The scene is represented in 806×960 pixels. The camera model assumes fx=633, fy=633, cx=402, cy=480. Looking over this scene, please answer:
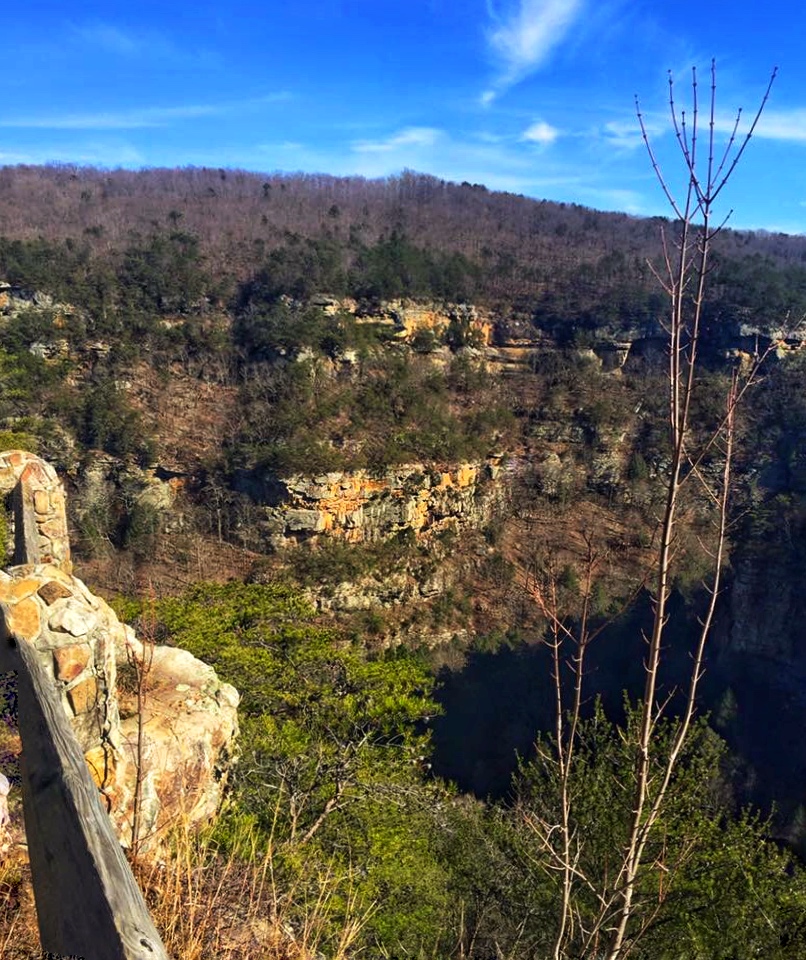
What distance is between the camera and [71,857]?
1.25 m

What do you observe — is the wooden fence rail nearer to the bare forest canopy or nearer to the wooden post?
the wooden post

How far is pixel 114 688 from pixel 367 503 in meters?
20.0

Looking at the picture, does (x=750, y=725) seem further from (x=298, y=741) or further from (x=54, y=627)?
(x=54, y=627)

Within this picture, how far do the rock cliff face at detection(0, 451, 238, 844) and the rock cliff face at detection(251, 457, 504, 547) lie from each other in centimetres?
1713

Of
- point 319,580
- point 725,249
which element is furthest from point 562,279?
point 319,580

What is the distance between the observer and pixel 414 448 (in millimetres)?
24812

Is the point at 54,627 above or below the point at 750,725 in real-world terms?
above

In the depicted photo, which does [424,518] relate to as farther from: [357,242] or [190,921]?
[190,921]

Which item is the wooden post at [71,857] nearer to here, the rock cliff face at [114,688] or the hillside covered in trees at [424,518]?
the rock cliff face at [114,688]

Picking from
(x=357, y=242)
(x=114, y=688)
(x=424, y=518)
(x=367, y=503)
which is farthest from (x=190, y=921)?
(x=357, y=242)

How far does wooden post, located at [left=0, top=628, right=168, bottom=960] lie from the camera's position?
1133 mm

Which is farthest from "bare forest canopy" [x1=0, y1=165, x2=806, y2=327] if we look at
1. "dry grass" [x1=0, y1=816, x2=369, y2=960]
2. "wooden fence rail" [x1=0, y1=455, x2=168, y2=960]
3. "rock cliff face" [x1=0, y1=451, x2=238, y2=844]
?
"wooden fence rail" [x1=0, y1=455, x2=168, y2=960]

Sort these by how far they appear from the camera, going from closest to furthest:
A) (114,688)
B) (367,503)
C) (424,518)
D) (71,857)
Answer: (71,857) → (114,688) → (367,503) → (424,518)

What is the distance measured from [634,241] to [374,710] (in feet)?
153
